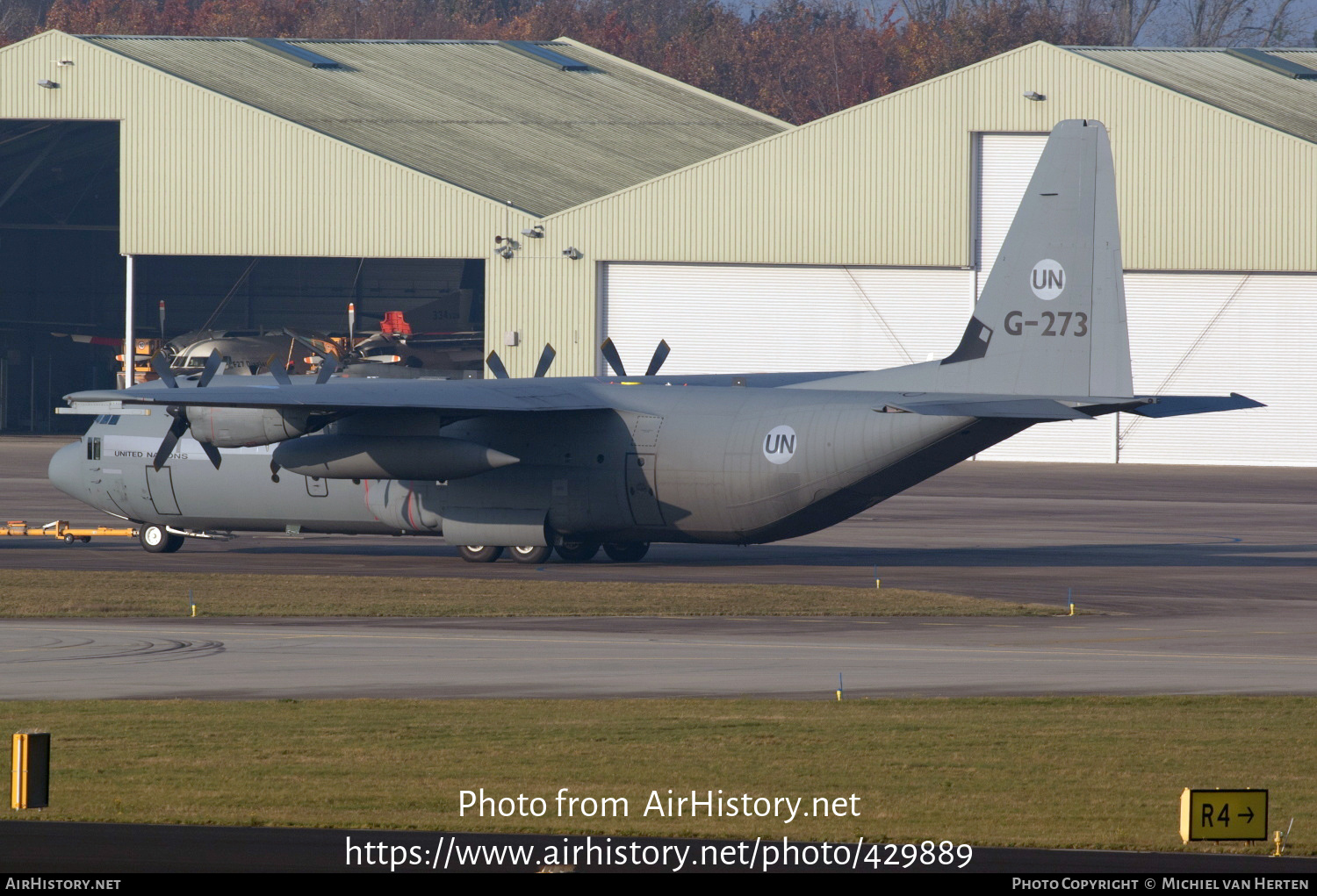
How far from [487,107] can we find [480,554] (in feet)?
154

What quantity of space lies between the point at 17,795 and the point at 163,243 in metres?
60.3

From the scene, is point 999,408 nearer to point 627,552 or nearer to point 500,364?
point 627,552

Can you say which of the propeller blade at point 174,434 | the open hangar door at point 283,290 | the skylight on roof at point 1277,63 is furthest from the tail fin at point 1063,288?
the open hangar door at point 283,290

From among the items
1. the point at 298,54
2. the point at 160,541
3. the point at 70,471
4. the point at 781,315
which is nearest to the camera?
the point at 160,541

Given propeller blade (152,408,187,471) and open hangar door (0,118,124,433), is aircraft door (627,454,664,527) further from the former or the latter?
open hangar door (0,118,124,433)

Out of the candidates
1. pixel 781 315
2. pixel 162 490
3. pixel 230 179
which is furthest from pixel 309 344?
pixel 162 490

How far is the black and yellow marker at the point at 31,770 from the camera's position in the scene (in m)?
11.7

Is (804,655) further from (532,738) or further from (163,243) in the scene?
(163,243)

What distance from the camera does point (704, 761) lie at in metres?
15.6

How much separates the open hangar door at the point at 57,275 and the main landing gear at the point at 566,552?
151ft

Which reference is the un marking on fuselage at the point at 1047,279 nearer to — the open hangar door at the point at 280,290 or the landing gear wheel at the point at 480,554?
the landing gear wheel at the point at 480,554

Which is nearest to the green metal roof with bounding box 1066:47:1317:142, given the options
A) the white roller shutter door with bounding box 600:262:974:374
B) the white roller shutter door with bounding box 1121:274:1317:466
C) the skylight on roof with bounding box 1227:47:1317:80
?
the skylight on roof with bounding box 1227:47:1317:80

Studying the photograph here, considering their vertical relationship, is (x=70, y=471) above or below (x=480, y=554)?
above

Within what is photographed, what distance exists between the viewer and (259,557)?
114ft
